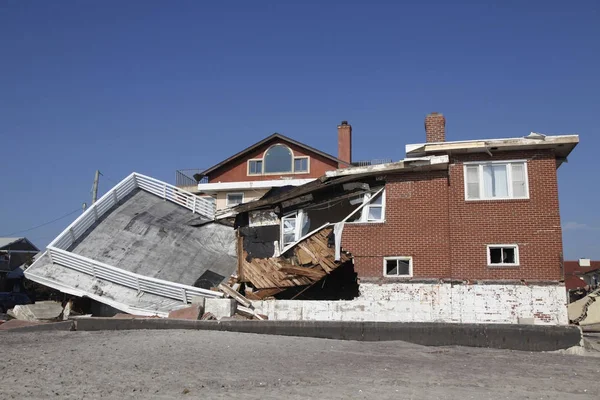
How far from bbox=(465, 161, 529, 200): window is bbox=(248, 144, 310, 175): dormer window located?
62.6ft

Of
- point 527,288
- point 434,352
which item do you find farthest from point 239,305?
point 527,288

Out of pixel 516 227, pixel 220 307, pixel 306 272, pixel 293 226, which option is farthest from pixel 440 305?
pixel 220 307

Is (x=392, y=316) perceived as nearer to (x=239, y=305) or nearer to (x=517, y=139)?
(x=239, y=305)

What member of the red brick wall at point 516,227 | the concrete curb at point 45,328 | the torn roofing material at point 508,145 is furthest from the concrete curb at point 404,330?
the torn roofing material at point 508,145

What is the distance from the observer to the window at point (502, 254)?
16.3m

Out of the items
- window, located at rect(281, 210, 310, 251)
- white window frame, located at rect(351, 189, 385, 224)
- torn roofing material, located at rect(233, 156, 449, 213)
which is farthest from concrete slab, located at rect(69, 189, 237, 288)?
white window frame, located at rect(351, 189, 385, 224)

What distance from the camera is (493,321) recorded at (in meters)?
15.8

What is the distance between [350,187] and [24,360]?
11340 mm

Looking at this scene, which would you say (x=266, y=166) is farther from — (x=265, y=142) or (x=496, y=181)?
(x=496, y=181)

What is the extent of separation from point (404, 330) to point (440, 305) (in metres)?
2.09

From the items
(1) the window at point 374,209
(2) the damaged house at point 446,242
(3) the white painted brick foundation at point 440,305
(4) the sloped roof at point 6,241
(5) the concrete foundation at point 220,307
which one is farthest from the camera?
(4) the sloped roof at point 6,241

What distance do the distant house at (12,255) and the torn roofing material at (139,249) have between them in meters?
24.9

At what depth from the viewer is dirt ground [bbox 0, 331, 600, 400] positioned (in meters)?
7.77

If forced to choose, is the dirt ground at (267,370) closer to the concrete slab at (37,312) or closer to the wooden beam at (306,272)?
the wooden beam at (306,272)
